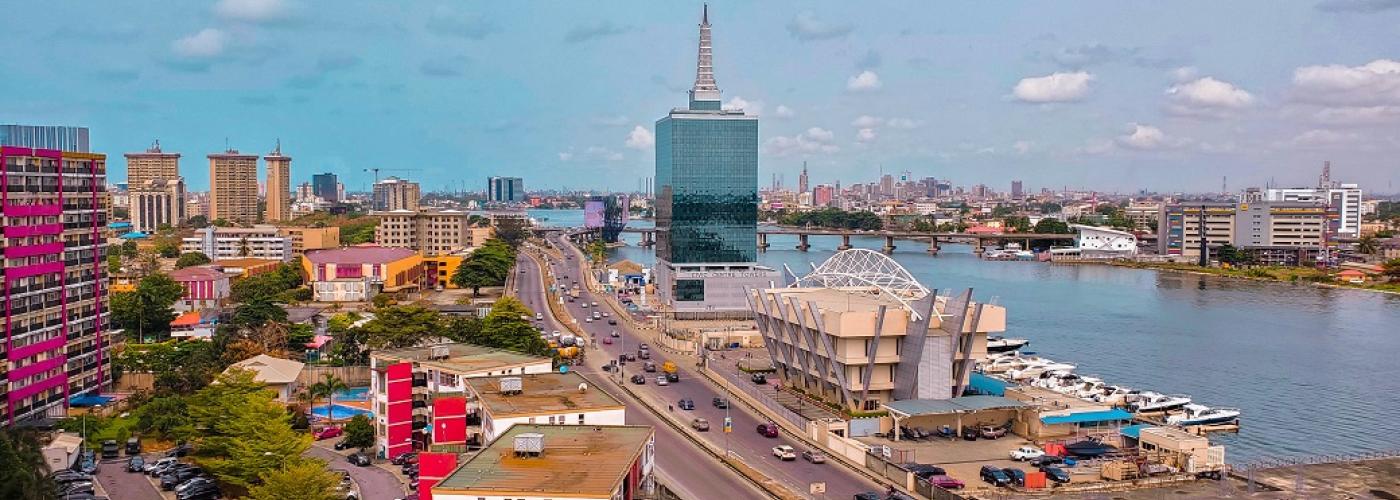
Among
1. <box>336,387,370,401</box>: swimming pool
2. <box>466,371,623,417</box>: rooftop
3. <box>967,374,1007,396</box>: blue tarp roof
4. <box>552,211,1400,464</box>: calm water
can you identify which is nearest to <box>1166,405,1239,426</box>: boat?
<box>552,211,1400,464</box>: calm water

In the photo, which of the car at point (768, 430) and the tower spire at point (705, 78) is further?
the tower spire at point (705, 78)

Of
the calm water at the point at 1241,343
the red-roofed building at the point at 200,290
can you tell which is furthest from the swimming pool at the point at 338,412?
the red-roofed building at the point at 200,290

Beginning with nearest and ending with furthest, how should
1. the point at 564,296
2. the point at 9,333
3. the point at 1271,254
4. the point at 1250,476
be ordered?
1. the point at 1250,476
2. the point at 9,333
3. the point at 564,296
4. the point at 1271,254

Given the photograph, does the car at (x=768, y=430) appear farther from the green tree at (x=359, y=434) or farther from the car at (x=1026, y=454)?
the green tree at (x=359, y=434)

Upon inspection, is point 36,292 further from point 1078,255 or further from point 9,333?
point 1078,255

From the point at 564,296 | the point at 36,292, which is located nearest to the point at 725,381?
the point at 36,292

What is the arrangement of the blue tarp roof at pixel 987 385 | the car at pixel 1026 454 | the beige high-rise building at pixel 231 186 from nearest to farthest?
the car at pixel 1026 454 → the blue tarp roof at pixel 987 385 → the beige high-rise building at pixel 231 186

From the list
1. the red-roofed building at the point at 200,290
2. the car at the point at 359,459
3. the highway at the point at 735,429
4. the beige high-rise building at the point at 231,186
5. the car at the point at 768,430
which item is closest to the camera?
the highway at the point at 735,429
